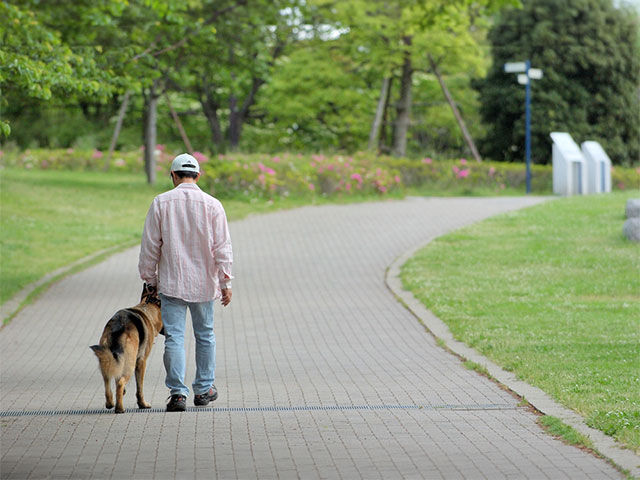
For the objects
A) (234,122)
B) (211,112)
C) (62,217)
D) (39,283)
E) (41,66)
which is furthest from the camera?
(211,112)

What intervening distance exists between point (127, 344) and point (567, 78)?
40.5 meters

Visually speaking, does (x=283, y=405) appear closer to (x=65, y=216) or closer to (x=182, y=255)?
(x=182, y=255)

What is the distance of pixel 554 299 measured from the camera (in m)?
14.0

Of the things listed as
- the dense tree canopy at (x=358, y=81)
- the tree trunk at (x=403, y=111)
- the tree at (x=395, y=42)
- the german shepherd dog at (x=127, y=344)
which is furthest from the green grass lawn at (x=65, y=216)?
the tree trunk at (x=403, y=111)

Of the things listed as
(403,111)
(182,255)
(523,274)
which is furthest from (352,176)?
(182,255)

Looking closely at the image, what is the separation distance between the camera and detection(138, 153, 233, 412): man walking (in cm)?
753

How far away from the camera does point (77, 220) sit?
1005 inches

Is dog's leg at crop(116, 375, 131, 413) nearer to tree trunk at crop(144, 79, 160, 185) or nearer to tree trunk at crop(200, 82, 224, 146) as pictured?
tree trunk at crop(144, 79, 160, 185)

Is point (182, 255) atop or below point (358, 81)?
below

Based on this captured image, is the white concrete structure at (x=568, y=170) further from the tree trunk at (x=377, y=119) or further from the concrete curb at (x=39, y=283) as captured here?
the concrete curb at (x=39, y=283)

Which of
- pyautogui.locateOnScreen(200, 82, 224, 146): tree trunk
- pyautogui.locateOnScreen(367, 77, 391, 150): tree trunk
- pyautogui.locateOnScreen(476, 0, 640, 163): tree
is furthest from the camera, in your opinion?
pyautogui.locateOnScreen(200, 82, 224, 146): tree trunk

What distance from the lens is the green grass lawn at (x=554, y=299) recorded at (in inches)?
332

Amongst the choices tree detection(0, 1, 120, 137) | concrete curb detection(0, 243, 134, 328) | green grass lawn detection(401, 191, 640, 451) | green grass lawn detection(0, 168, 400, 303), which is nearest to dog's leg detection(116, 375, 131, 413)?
green grass lawn detection(401, 191, 640, 451)

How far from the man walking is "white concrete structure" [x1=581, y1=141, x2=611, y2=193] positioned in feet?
98.8
